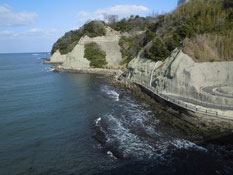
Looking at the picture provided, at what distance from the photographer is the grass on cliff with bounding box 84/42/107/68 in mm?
69125

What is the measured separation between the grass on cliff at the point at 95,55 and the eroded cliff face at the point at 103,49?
1670 mm

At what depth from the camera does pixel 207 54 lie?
30500 mm

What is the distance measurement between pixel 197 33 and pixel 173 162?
2829 centimetres

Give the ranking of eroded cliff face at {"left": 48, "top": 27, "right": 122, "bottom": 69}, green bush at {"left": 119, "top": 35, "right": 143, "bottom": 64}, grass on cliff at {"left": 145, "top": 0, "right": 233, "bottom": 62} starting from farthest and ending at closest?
eroded cliff face at {"left": 48, "top": 27, "right": 122, "bottom": 69} < green bush at {"left": 119, "top": 35, "right": 143, "bottom": 64} < grass on cliff at {"left": 145, "top": 0, "right": 233, "bottom": 62}

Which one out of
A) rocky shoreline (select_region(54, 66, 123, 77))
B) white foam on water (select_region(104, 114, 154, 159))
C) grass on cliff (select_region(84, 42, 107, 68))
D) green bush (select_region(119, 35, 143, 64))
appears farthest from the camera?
grass on cliff (select_region(84, 42, 107, 68))

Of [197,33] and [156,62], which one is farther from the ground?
[197,33]

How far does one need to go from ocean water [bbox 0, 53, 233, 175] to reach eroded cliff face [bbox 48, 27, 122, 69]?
42.0m

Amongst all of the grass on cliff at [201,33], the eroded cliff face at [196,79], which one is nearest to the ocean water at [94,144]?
the eroded cliff face at [196,79]

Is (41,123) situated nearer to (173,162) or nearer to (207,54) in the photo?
(173,162)

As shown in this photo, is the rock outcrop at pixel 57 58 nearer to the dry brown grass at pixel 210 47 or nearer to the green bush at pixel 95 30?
the green bush at pixel 95 30

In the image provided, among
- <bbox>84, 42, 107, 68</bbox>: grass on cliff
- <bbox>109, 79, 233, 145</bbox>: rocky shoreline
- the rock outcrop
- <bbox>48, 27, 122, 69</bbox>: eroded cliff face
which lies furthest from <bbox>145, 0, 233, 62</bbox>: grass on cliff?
the rock outcrop

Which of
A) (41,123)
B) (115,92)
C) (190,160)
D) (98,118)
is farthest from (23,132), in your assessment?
(115,92)

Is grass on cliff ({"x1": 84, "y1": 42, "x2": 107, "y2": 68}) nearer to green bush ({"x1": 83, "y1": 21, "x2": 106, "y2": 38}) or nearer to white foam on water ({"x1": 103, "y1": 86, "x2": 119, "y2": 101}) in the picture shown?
green bush ({"x1": 83, "y1": 21, "x2": 106, "y2": 38})

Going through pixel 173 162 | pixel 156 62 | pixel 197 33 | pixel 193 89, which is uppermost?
pixel 197 33
